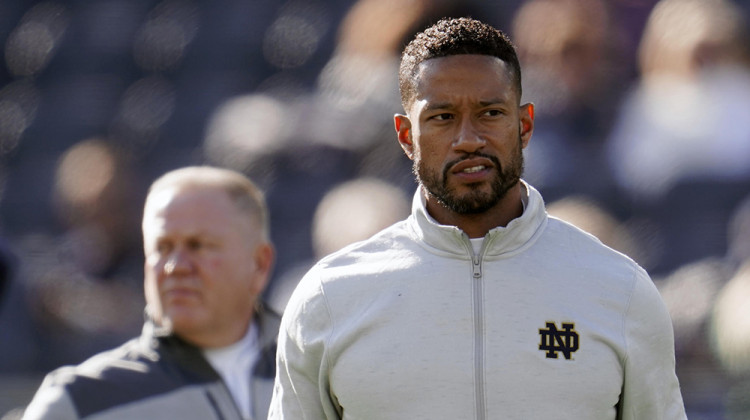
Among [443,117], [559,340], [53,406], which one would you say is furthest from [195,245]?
[559,340]

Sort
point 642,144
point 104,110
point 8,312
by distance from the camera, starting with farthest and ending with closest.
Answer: point 104,110 < point 8,312 < point 642,144

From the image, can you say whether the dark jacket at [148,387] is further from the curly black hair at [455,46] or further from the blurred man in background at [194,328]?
the curly black hair at [455,46]

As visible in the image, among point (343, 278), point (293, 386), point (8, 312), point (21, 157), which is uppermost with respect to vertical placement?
point (343, 278)

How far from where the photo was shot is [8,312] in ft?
20.1

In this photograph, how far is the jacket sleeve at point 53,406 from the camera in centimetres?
312

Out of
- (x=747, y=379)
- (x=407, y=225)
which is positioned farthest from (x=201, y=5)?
(x=407, y=225)

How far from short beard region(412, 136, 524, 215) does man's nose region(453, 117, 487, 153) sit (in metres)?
0.01

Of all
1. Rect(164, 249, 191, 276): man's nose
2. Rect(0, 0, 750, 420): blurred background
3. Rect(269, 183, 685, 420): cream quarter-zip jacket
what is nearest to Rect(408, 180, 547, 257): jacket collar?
Rect(269, 183, 685, 420): cream quarter-zip jacket

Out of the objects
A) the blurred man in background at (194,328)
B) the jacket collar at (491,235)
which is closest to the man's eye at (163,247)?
the blurred man in background at (194,328)

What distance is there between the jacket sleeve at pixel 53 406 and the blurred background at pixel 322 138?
1.78 meters

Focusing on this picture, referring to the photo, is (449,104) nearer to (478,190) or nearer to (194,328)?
(478,190)

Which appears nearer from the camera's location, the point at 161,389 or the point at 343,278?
the point at 343,278

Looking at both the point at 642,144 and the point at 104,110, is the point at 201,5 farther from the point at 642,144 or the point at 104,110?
the point at 642,144

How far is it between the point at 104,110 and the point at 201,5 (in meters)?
0.90
